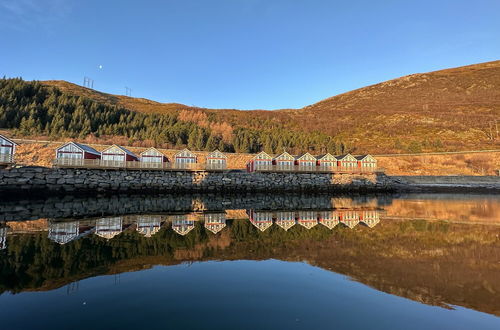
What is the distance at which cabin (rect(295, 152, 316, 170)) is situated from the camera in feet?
159

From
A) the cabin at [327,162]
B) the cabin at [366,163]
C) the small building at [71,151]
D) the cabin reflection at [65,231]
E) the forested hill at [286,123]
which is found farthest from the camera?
the forested hill at [286,123]

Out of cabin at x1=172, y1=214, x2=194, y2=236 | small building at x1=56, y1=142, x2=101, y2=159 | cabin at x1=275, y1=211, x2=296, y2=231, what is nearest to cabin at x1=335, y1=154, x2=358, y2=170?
cabin at x1=275, y1=211, x2=296, y2=231

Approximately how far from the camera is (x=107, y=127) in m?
→ 70.3

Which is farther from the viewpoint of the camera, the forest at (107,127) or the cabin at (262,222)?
the forest at (107,127)

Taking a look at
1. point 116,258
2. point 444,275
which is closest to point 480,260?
point 444,275

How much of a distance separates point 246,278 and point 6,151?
40.1 m

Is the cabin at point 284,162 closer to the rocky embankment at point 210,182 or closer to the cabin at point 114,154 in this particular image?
the rocky embankment at point 210,182

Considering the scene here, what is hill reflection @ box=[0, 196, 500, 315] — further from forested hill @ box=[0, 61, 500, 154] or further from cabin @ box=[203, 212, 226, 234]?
forested hill @ box=[0, 61, 500, 154]

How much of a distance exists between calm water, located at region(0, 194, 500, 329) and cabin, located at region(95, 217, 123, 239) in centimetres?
9

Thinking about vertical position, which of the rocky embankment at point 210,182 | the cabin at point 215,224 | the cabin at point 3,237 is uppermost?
the rocky embankment at point 210,182

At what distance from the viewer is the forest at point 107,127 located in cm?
6125

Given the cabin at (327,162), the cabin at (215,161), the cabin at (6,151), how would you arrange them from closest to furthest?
the cabin at (6,151) < the cabin at (215,161) < the cabin at (327,162)

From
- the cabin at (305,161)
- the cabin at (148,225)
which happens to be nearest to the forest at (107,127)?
the cabin at (305,161)

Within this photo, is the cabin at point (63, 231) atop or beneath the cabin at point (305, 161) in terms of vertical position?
beneath
